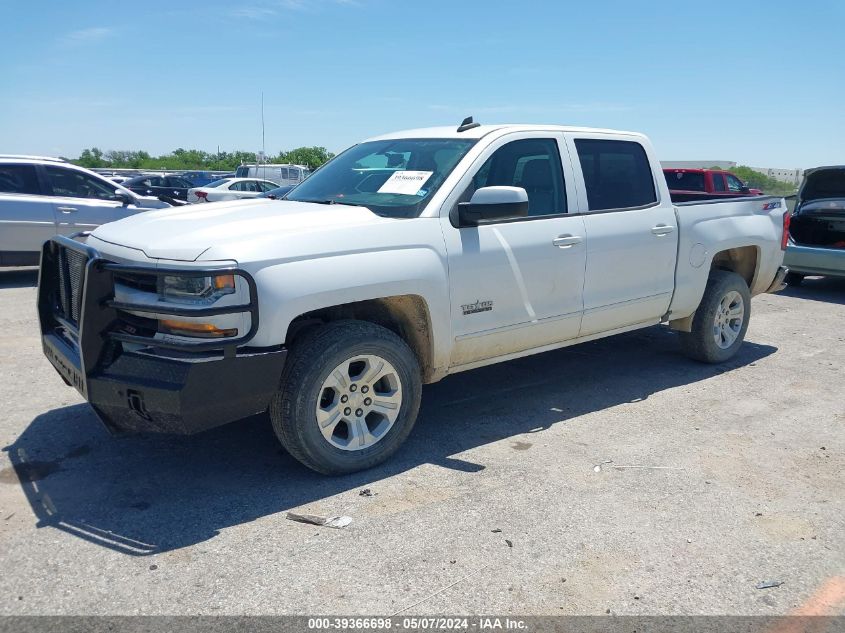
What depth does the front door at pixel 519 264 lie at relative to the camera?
4480 millimetres

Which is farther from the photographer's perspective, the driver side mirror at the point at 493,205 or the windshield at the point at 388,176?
the windshield at the point at 388,176

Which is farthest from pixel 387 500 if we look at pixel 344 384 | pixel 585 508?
pixel 585 508

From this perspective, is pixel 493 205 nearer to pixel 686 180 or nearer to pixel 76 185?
pixel 76 185

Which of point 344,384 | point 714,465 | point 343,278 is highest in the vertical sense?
point 343,278

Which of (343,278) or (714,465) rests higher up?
(343,278)

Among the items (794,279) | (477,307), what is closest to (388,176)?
(477,307)

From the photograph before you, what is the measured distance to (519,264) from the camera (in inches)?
185

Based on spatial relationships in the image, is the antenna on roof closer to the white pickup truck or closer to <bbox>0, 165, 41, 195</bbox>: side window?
the white pickup truck

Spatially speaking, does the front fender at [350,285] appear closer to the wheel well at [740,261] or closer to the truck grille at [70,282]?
the truck grille at [70,282]

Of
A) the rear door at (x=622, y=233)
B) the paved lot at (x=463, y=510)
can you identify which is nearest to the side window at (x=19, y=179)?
the paved lot at (x=463, y=510)

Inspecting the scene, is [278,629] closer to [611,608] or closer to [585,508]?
[611,608]

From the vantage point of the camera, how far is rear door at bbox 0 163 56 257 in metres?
9.88

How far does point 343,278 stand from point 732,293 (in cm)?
409

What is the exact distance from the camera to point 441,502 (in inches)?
152
